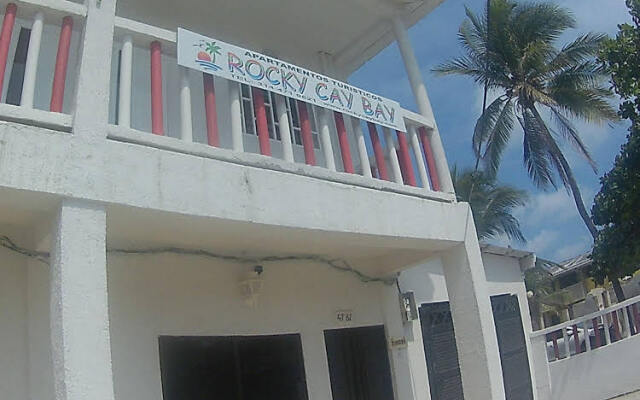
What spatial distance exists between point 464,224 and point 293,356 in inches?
84.1

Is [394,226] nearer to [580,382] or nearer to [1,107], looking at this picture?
[1,107]

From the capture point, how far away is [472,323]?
5406mm

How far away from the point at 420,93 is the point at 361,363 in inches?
120

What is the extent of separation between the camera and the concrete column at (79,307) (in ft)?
9.55

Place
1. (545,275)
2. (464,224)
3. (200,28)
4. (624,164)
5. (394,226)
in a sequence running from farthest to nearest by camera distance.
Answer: (545,275)
(624,164)
(200,28)
(464,224)
(394,226)

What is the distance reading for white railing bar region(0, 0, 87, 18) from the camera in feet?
11.3

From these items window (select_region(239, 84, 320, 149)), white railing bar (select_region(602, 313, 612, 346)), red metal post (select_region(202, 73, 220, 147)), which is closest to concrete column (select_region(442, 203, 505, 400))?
window (select_region(239, 84, 320, 149))

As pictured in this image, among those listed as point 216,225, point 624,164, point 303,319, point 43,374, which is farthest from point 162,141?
point 624,164

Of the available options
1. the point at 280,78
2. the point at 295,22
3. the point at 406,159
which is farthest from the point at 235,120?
the point at 295,22

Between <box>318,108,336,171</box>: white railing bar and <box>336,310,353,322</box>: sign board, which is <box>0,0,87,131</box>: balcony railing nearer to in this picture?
<box>318,108,336,171</box>: white railing bar

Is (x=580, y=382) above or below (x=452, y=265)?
below

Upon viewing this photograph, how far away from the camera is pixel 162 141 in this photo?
144 inches

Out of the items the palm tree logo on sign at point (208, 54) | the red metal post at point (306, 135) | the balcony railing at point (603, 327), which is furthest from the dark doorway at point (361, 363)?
the balcony railing at point (603, 327)

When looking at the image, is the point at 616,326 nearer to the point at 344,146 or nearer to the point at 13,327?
the point at 344,146
